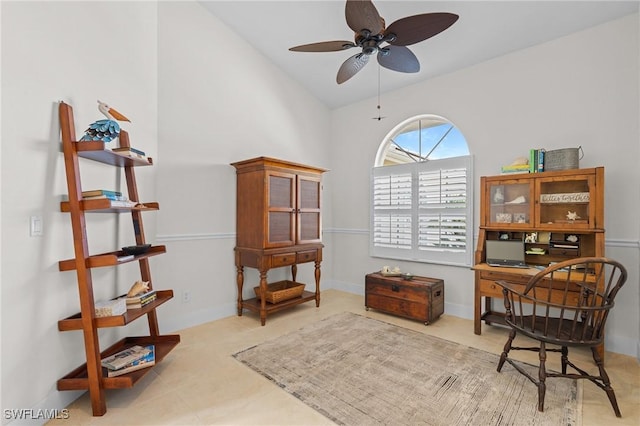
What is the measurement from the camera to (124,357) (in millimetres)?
2080

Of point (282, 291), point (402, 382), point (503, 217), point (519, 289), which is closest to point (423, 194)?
point (503, 217)

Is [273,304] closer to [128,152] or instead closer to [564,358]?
[128,152]

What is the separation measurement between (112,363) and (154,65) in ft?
8.30

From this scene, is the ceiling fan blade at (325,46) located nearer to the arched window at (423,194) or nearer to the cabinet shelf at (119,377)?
the arched window at (423,194)

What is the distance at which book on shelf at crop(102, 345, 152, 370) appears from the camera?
1.97 metres

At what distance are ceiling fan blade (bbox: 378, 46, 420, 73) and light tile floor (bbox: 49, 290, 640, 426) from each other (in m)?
2.51

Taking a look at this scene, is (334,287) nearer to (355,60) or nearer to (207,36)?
(355,60)

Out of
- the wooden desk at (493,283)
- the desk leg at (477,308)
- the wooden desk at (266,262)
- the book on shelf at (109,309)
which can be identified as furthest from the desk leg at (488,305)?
the book on shelf at (109,309)

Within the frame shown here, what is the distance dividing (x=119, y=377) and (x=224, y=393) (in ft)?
2.11

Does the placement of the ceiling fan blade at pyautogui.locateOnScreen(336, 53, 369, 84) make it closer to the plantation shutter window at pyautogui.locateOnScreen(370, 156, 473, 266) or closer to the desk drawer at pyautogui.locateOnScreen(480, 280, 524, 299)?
the plantation shutter window at pyautogui.locateOnScreen(370, 156, 473, 266)

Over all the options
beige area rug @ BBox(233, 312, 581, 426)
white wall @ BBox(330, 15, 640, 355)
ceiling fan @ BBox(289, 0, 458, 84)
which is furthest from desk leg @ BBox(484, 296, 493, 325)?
ceiling fan @ BBox(289, 0, 458, 84)

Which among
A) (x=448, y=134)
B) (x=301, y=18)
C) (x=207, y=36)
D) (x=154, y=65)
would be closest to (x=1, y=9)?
(x=154, y=65)

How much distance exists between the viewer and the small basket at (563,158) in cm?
269

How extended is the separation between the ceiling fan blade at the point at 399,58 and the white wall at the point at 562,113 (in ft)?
4.46
